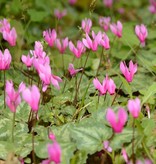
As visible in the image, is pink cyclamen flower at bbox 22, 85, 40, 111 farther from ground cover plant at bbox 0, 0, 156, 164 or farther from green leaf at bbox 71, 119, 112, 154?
green leaf at bbox 71, 119, 112, 154

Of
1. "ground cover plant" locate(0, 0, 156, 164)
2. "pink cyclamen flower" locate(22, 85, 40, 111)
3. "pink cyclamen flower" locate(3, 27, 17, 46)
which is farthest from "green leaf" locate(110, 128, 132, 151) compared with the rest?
"pink cyclamen flower" locate(3, 27, 17, 46)

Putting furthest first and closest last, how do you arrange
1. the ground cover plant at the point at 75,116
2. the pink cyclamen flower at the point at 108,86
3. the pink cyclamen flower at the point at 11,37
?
the pink cyclamen flower at the point at 11,37
the pink cyclamen flower at the point at 108,86
the ground cover plant at the point at 75,116

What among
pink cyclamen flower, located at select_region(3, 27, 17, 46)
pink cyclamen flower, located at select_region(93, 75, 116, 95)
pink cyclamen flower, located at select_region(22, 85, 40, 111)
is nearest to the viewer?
pink cyclamen flower, located at select_region(22, 85, 40, 111)

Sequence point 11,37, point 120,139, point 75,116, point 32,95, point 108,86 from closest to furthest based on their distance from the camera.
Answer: point 32,95 → point 120,139 → point 108,86 → point 75,116 → point 11,37

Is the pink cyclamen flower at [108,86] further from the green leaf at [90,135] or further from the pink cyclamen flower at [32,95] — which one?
the pink cyclamen flower at [32,95]

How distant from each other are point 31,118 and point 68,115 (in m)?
0.27

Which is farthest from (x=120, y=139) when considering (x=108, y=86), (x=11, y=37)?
(x=11, y=37)

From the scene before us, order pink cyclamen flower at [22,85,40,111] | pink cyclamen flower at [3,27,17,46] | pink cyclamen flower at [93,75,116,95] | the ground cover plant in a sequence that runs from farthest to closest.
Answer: pink cyclamen flower at [3,27,17,46]
pink cyclamen flower at [93,75,116,95]
the ground cover plant
pink cyclamen flower at [22,85,40,111]

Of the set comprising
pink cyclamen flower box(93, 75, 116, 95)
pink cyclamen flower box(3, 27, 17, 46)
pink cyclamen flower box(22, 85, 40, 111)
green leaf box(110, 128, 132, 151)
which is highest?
pink cyclamen flower box(3, 27, 17, 46)

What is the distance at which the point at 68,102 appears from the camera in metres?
2.79

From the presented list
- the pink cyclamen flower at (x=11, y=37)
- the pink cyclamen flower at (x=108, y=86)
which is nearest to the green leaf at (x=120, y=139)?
the pink cyclamen flower at (x=108, y=86)

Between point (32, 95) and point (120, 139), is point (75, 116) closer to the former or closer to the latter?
point (120, 139)

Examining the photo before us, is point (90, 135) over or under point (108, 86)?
under

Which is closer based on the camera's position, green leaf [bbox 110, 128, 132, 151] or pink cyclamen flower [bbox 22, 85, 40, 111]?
pink cyclamen flower [bbox 22, 85, 40, 111]
